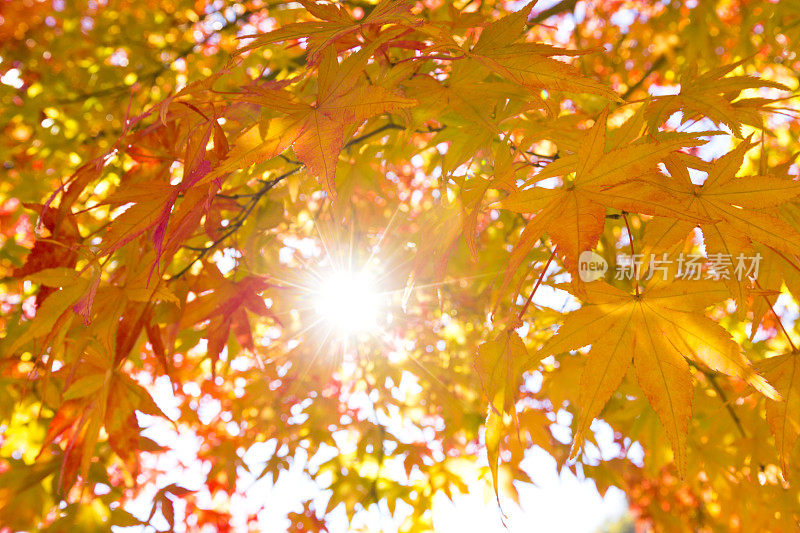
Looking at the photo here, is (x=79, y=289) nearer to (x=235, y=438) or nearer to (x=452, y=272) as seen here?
(x=452, y=272)

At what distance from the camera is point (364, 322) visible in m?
1.81

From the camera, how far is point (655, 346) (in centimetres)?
69

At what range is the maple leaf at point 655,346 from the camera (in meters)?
0.64

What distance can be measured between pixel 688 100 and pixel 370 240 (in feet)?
4.36

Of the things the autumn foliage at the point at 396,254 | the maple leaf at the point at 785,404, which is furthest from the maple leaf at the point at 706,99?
the maple leaf at the point at 785,404

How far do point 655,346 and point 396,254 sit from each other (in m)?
1.03

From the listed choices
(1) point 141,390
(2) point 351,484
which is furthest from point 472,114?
(2) point 351,484

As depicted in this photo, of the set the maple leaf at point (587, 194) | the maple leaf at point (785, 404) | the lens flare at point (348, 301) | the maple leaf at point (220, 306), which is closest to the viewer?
the maple leaf at point (587, 194)

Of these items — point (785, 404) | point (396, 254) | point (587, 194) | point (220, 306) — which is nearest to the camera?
point (587, 194)

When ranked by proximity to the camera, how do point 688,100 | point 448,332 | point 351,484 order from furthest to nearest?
point 448,332 < point 351,484 < point 688,100

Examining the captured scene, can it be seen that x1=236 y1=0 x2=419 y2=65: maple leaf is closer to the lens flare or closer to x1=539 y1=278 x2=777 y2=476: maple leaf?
x1=539 y1=278 x2=777 y2=476: maple leaf

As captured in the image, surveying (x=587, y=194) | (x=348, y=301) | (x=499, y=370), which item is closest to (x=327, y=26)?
(x=587, y=194)

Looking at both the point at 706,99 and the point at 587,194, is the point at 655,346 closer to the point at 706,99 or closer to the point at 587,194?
the point at 587,194

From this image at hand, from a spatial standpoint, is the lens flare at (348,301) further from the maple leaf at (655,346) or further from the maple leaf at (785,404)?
the maple leaf at (785,404)
